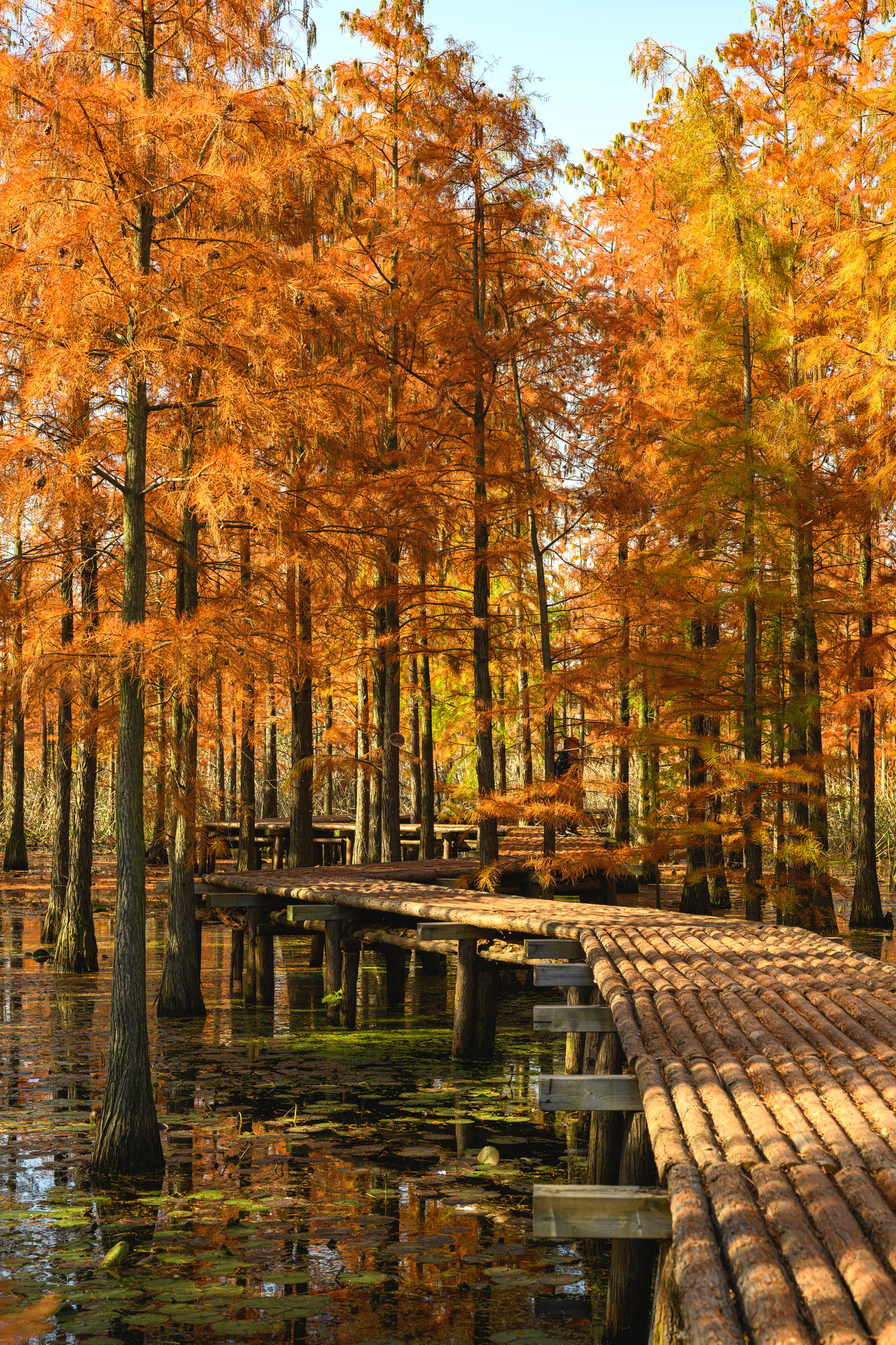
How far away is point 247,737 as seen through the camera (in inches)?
730

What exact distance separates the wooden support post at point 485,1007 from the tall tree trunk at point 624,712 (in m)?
2.52

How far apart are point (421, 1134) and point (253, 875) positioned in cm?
754

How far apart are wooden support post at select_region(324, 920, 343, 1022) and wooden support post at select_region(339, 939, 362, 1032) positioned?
73 millimetres

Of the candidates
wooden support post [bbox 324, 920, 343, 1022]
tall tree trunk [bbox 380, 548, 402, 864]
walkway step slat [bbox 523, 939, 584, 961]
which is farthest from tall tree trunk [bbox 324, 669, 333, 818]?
walkway step slat [bbox 523, 939, 584, 961]

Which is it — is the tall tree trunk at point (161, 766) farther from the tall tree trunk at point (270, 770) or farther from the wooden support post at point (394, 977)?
the tall tree trunk at point (270, 770)

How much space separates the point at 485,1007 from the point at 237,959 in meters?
5.72

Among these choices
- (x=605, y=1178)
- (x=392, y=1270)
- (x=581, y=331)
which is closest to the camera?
(x=392, y=1270)

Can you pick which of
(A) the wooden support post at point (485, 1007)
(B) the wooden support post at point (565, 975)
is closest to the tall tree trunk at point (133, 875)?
(B) the wooden support post at point (565, 975)

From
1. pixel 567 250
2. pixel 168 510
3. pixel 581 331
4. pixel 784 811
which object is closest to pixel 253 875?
pixel 168 510

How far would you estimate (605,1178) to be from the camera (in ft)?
23.8

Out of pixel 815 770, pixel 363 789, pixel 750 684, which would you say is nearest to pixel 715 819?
pixel 815 770

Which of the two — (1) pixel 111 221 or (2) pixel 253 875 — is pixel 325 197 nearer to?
(1) pixel 111 221

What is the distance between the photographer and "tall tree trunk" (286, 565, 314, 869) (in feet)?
45.7

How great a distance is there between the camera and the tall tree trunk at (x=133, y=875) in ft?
25.4
